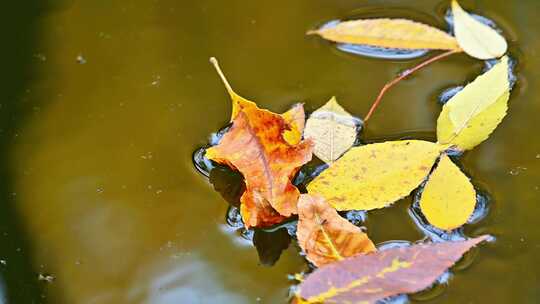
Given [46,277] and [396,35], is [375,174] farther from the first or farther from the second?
[46,277]

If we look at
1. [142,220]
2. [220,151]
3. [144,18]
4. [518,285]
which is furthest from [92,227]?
[518,285]

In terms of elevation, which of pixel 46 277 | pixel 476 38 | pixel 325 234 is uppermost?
pixel 476 38

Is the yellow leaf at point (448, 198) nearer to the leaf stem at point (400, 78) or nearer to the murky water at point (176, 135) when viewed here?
the murky water at point (176, 135)

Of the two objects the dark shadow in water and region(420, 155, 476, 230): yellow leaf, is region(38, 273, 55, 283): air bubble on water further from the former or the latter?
region(420, 155, 476, 230): yellow leaf

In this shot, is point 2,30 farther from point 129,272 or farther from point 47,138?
point 129,272

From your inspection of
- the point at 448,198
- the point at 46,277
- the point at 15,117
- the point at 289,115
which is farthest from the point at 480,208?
the point at 15,117

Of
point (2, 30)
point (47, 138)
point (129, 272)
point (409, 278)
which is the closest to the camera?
point (409, 278)
